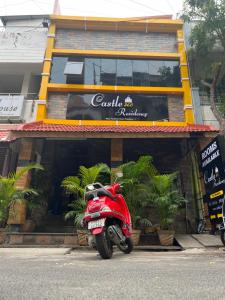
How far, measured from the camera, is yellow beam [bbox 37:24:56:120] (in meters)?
11.6

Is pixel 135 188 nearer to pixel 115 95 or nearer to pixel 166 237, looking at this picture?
pixel 166 237

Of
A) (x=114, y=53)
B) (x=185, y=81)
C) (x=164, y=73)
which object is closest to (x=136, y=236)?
(x=185, y=81)

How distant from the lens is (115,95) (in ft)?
39.7

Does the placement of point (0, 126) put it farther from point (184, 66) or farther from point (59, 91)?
point (184, 66)

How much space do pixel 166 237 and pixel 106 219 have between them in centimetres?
286

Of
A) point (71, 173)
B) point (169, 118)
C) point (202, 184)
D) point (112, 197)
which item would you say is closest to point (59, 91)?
point (71, 173)

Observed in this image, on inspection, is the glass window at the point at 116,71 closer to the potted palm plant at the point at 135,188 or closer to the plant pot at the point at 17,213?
the potted palm plant at the point at 135,188

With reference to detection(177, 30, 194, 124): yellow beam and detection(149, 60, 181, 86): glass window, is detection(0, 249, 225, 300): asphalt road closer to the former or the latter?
detection(177, 30, 194, 124): yellow beam

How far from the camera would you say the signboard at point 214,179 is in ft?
24.2

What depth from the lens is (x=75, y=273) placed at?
3398 millimetres

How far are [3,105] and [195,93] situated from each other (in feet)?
26.3

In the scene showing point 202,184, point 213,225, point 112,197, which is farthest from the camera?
point 202,184

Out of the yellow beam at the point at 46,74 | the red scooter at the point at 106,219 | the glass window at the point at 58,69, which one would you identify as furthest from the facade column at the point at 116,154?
the glass window at the point at 58,69

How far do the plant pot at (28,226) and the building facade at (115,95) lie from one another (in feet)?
5.20
